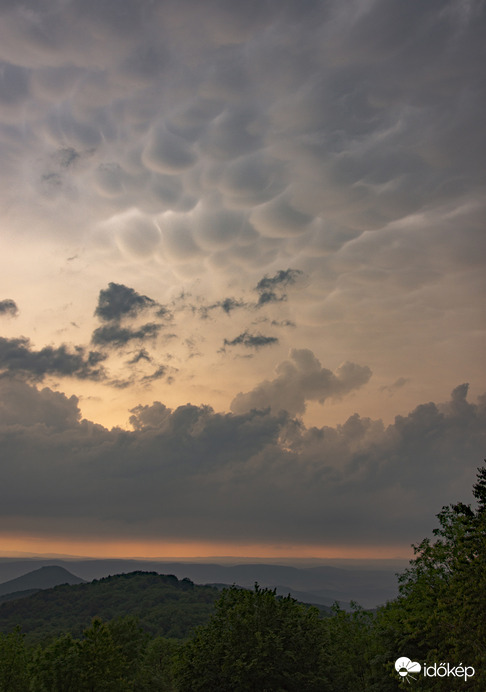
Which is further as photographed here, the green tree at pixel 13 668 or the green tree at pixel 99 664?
the green tree at pixel 13 668

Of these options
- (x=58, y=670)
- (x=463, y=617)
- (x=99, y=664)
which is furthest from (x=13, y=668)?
(x=463, y=617)

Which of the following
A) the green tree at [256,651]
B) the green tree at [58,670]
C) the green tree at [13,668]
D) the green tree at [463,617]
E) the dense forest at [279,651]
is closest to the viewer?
the green tree at [463,617]

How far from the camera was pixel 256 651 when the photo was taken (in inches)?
1848

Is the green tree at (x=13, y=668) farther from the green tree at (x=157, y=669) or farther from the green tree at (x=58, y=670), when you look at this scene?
the green tree at (x=157, y=669)

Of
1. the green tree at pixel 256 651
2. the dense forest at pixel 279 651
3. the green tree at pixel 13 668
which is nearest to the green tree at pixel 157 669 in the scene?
the dense forest at pixel 279 651

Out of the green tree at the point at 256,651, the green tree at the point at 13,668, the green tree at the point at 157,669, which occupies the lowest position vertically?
the green tree at the point at 157,669

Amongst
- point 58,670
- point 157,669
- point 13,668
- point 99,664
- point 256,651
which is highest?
point 256,651

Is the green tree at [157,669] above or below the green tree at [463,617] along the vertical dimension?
below

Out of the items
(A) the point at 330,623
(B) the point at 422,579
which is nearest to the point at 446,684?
(B) the point at 422,579

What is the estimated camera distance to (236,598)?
55.0 metres

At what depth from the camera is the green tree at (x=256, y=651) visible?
151 ft

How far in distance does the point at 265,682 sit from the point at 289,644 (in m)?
4.11

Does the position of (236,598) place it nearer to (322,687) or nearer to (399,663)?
(322,687)

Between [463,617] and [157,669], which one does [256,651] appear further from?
[157,669]
